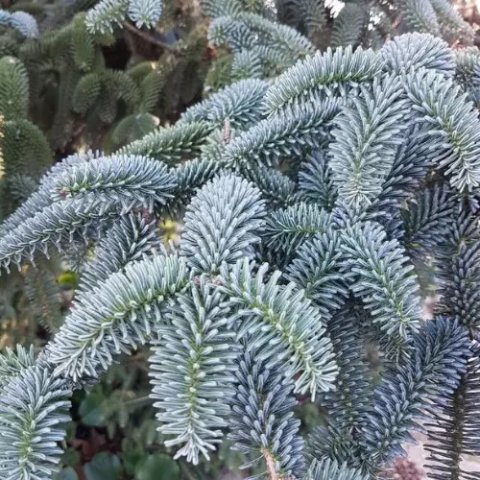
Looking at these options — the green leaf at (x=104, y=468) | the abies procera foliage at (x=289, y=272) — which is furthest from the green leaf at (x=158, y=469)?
the abies procera foliage at (x=289, y=272)

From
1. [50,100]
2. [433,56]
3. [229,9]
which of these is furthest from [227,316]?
[50,100]

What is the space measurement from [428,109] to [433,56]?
8cm

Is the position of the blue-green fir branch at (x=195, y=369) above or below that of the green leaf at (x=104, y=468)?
above

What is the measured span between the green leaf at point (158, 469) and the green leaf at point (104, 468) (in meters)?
0.07

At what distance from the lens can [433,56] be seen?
43cm

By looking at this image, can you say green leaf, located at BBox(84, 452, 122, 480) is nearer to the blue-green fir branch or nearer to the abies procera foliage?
the abies procera foliage

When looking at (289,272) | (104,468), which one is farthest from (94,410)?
(289,272)

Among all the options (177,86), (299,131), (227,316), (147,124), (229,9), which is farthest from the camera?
(177,86)

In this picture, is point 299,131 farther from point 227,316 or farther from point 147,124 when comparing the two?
point 147,124

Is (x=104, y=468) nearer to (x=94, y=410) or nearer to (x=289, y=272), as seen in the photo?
(x=94, y=410)

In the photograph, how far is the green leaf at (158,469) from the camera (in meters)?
0.94

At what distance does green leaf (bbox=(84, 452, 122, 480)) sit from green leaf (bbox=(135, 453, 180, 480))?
0.23ft

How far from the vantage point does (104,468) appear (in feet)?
3.30

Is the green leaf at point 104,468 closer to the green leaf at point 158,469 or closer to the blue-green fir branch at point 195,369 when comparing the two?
the green leaf at point 158,469
